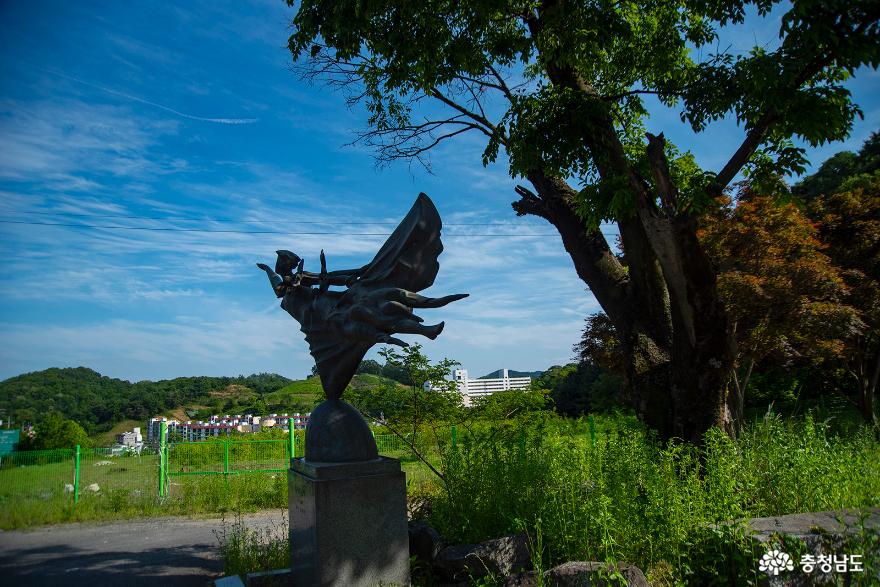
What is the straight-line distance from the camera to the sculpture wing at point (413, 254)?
16.2ft

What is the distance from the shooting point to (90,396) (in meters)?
14.0

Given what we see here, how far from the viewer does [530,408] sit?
8.85 meters

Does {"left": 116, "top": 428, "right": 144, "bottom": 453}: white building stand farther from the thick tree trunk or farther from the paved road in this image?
the thick tree trunk

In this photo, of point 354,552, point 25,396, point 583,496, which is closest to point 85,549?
point 25,396

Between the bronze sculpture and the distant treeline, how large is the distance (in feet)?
20.0

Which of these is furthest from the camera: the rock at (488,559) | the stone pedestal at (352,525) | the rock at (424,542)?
the rock at (424,542)

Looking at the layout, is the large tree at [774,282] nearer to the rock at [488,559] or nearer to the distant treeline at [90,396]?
the rock at [488,559]

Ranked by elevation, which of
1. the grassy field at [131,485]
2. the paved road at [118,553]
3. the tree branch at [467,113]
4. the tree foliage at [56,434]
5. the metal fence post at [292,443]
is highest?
the tree branch at [467,113]

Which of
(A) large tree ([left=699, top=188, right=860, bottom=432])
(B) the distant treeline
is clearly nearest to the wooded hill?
(B) the distant treeline

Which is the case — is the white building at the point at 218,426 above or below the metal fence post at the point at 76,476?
above

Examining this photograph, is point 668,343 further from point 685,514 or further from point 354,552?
point 354,552

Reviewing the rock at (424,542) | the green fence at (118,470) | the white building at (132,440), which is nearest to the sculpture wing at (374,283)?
the rock at (424,542)

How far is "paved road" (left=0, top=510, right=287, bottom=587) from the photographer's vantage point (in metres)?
6.70

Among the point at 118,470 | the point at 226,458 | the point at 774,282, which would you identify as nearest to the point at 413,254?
the point at 774,282
